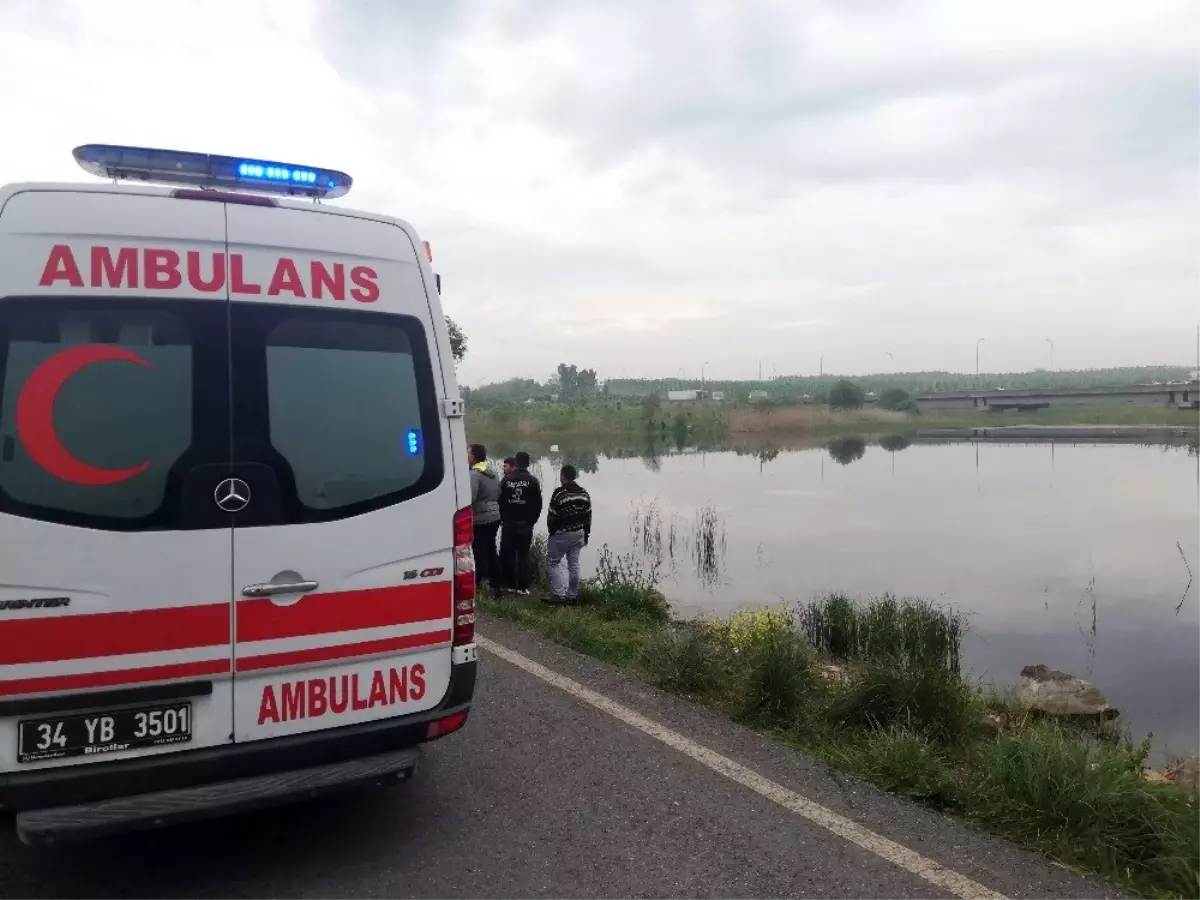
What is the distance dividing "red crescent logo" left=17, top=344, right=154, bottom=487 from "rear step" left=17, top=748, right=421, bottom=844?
114cm

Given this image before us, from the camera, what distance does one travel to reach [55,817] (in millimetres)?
3172

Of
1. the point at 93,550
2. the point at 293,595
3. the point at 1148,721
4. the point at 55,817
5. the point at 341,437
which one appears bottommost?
the point at 1148,721

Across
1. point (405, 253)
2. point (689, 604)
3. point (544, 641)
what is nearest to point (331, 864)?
point (405, 253)

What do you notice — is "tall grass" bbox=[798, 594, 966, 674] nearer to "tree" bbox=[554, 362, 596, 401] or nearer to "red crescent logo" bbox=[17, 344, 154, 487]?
"red crescent logo" bbox=[17, 344, 154, 487]

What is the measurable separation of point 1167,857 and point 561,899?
237 centimetres

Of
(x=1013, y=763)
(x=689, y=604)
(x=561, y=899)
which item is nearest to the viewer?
(x=561, y=899)

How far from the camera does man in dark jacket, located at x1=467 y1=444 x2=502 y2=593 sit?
973 centimetres

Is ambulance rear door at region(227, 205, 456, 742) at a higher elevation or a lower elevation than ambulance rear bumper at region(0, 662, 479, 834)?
higher

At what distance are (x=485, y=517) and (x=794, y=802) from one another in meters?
5.86

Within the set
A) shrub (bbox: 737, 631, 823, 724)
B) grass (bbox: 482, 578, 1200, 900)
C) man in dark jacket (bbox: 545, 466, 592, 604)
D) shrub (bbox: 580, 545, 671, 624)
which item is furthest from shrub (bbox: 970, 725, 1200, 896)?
man in dark jacket (bbox: 545, 466, 592, 604)

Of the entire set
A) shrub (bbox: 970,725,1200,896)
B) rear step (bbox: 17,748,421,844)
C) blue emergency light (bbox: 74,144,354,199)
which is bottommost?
shrub (bbox: 970,725,1200,896)

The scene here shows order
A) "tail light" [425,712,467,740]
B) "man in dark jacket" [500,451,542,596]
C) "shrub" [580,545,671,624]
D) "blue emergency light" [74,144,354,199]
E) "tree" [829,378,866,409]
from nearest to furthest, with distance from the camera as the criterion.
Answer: "blue emergency light" [74,144,354,199] → "tail light" [425,712,467,740] → "shrub" [580,545,671,624] → "man in dark jacket" [500,451,542,596] → "tree" [829,378,866,409]

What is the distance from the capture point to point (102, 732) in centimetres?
327

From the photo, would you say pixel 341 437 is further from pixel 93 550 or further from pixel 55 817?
pixel 55 817
